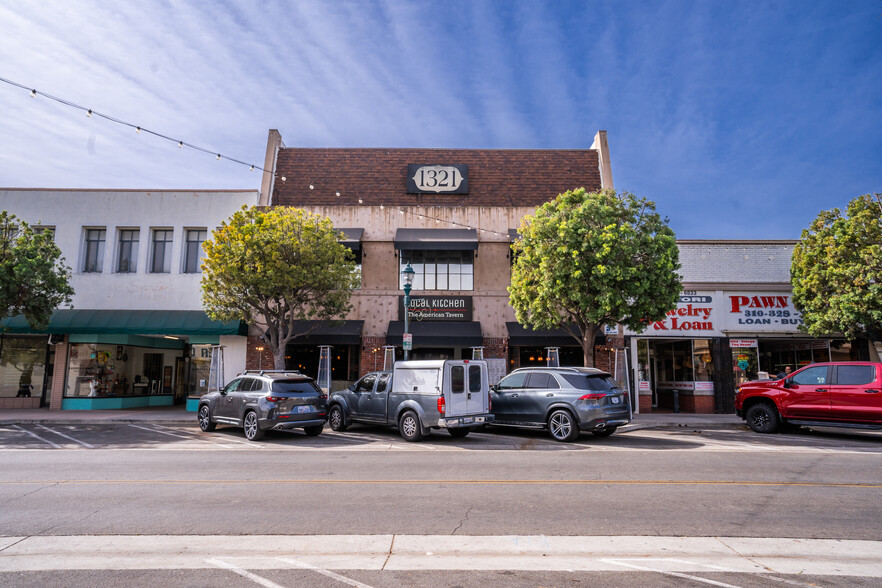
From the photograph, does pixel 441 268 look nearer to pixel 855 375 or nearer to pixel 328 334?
pixel 328 334

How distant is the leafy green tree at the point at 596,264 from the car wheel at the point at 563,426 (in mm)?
Answer: 4083

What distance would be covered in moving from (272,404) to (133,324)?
37.1 feet

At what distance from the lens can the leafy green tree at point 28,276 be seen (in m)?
18.6

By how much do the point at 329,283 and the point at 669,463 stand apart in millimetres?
12195

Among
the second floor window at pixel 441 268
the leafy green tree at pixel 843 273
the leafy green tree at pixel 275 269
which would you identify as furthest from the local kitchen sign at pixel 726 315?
the leafy green tree at pixel 275 269

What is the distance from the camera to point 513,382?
14.4 m

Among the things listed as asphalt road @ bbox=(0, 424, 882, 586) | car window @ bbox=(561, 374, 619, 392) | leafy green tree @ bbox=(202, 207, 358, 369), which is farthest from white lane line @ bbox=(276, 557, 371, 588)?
leafy green tree @ bbox=(202, 207, 358, 369)

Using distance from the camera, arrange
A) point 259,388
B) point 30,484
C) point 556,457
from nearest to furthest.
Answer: point 30,484 → point 556,457 → point 259,388

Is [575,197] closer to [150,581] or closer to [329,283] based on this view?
[329,283]

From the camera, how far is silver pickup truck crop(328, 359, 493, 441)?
12.8 m

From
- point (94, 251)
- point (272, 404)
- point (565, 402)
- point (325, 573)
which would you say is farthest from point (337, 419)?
point (94, 251)

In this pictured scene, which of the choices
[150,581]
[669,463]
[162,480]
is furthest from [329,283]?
[150,581]

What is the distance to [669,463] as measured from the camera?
10.0 m

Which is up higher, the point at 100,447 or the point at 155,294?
the point at 155,294
